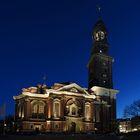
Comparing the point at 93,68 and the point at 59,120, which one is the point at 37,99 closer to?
the point at 59,120

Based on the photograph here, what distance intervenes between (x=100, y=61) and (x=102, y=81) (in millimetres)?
6761

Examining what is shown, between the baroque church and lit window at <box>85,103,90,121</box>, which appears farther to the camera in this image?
lit window at <box>85,103,90,121</box>

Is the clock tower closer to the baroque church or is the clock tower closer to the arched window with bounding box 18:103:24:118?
the baroque church

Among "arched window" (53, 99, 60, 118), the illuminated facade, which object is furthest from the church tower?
"arched window" (53, 99, 60, 118)

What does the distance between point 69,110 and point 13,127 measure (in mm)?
16852

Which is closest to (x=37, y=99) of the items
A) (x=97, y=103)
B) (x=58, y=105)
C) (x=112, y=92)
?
(x=58, y=105)

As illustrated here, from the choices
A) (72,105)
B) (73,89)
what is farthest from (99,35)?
(72,105)

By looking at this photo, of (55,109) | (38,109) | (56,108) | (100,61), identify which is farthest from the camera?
(100,61)

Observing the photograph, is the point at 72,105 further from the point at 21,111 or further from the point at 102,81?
the point at 102,81

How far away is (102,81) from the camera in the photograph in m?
105

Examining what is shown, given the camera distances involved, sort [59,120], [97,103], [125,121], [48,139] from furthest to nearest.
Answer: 1. [125,121]
2. [97,103]
3. [59,120]
4. [48,139]

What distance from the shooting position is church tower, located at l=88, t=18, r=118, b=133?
3944 inches

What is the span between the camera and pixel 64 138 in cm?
5950

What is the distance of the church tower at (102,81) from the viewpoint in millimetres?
100188
